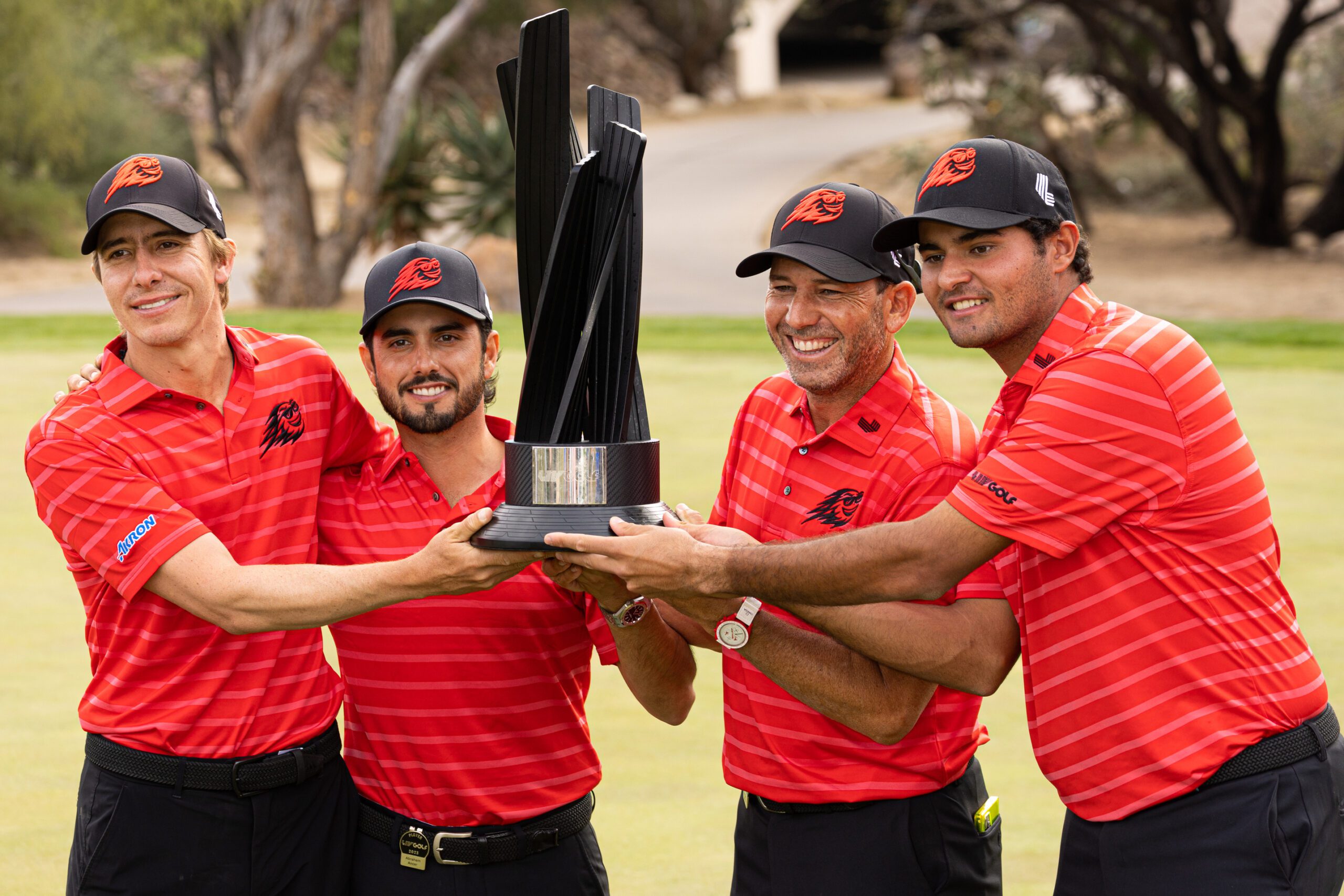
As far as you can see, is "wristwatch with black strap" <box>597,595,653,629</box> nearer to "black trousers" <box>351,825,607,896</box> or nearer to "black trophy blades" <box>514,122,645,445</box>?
"black trophy blades" <box>514,122,645,445</box>

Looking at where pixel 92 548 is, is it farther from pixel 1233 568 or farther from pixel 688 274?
pixel 688 274

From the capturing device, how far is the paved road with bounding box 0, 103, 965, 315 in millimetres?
23656

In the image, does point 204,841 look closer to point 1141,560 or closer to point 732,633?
point 732,633

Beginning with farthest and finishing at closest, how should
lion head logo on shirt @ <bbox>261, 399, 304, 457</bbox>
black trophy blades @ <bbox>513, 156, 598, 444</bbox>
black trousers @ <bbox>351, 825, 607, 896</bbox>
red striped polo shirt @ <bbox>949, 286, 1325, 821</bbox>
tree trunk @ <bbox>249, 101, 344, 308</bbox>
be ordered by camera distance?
tree trunk @ <bbox>249, 101, 344, 308</bbox> → lion head logo on shirt @ <bbox>261, 399, 304, 457</bbox> → black trousers @ <bbox>351, 825, 607, 896</bbox> → black trophy blades @ <bbox>513, 156, 598, 444</bbox> → red striped polo shirt @ <bbox>949, 286, 1325, 821</bbox>

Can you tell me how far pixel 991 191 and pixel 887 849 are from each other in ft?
4.54

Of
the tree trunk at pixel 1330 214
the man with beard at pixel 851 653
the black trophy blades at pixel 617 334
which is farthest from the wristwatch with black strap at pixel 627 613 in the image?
the tree trunk at pixel 1330 214

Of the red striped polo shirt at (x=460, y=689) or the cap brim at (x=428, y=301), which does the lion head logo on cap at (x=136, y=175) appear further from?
the red striped polo shirt at (x=460, y=689)

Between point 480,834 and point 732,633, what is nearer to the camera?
point 732,633

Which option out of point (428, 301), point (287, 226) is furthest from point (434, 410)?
point (287, 226)

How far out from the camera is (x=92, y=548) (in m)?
3.16

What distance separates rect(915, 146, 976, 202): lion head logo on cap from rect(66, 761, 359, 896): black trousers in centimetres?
187

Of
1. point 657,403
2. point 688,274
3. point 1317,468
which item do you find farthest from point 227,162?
point 1317,468

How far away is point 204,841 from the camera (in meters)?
3.26

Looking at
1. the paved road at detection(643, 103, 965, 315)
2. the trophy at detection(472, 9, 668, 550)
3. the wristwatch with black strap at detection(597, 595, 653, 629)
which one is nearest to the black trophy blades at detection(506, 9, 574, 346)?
the trophy at detection(472, 9, 668, 550)
